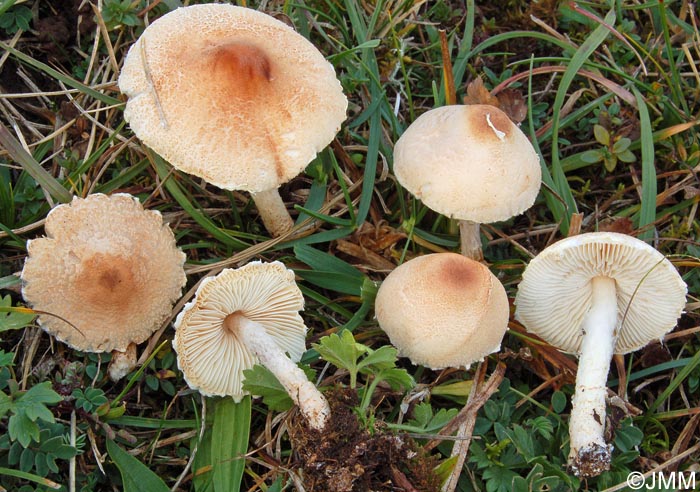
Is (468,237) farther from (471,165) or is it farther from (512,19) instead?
(512,19)

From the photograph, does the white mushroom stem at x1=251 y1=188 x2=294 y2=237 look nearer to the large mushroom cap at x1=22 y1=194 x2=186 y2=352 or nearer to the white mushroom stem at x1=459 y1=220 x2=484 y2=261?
the large mushroom cap at x1=22 y1=194 x2=186 y2=352

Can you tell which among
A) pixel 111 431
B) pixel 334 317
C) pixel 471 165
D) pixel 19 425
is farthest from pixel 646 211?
pixel 19 425

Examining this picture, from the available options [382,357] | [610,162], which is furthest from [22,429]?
[610,162]

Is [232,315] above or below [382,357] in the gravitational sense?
below

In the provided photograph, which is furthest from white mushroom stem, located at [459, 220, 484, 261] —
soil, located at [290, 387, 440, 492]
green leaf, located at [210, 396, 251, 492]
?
green leaf, located at [210, 396, 251, 492]

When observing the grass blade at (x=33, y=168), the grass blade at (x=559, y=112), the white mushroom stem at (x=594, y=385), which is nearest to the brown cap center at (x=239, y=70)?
the grass blade at (x=33, y=168)

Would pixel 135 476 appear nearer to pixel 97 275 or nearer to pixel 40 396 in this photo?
pixel 40 396
